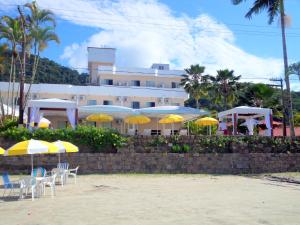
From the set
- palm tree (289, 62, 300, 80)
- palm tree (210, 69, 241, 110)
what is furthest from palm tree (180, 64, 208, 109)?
palm tree (289, 62, 300, 80)

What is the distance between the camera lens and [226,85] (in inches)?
1877

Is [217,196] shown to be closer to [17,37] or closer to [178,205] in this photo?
[178,205]

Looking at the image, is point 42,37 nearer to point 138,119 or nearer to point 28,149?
point 138,119

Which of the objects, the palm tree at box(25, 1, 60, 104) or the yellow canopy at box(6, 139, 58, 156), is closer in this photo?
the yellow canopy at box(6, 139, 58, 156)

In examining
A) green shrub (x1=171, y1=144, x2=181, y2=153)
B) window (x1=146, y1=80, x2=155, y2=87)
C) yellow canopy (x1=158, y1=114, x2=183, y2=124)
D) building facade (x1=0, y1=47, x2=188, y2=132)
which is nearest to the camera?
green shrub (x1=171, y1=144, x2=181, y2=153)

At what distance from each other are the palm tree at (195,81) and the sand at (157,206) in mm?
33288

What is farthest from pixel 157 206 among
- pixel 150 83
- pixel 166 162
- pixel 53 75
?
pixel 53 75

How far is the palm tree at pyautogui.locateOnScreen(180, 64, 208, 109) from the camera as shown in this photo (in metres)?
49.5

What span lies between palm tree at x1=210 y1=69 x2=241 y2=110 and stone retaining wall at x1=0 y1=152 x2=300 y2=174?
2250 cm

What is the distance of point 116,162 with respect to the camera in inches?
912

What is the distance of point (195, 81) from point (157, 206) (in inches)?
1564

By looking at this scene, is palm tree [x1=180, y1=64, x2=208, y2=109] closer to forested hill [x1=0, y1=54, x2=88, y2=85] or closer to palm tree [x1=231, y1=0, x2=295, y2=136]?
forested hill [x1=0, y1=54, x2=88, y2=85]

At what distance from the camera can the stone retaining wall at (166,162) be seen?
22719mm

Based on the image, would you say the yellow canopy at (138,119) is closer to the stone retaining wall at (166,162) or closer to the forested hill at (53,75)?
the stone retaining wall at (166,162)
